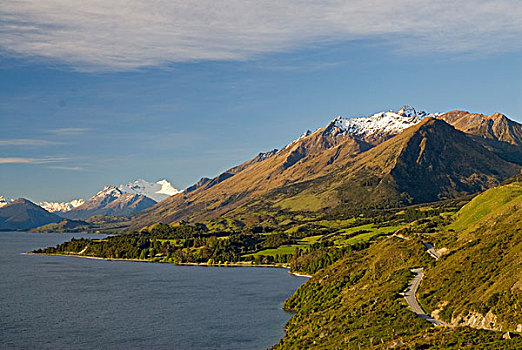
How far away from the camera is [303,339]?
360 ft

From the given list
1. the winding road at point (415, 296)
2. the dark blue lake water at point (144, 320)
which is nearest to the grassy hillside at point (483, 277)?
the winding road at point (415, 296)

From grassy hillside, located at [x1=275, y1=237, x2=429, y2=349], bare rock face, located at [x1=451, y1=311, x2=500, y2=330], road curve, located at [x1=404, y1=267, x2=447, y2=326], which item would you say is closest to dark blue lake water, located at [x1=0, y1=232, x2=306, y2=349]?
grassy hillside, located at [x1=275, y1=237, x2=429, y2=349]

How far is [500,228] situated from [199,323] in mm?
81524

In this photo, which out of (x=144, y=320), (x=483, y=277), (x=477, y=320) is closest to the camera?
(x=477, y=320)

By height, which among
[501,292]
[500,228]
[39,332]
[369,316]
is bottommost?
[39,332]

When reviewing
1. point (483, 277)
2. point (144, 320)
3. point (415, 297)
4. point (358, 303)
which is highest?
point (483, 277)

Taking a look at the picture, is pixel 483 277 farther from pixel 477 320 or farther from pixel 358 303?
pixel 358 303

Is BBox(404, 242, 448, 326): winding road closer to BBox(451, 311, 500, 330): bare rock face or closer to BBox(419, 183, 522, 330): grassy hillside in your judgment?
BBox(419, 183, 522, 330): grassy hillside

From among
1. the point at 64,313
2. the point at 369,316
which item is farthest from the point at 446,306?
the point at 64,313

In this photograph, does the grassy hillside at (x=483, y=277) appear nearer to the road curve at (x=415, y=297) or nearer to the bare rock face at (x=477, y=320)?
the bare rock face at (x=477, y=320)

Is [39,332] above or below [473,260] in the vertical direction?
below

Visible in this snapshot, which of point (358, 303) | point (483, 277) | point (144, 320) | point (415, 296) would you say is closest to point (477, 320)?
point (483, 277)

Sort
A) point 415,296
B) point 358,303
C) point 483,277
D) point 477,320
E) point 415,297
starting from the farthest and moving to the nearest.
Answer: point 358,303
point 415,296
point 415,297
point 483,277
point 477,320

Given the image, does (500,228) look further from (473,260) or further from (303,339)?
(303,339)
